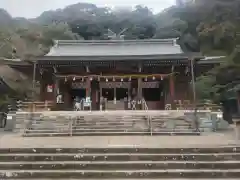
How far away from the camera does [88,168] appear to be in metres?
6.09

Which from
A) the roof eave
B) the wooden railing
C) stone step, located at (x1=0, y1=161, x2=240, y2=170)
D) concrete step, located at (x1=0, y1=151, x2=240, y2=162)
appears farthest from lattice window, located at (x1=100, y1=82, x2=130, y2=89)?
stone step, located at (x1=0, y1=161, x2=240, y2=170)

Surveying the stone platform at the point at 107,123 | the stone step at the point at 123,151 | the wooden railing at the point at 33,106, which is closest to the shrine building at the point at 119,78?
the wooden railing at the point at 33,106

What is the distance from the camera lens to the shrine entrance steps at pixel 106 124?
486 inches

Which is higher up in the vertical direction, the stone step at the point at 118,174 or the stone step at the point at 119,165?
the stone step at the point at 119,165

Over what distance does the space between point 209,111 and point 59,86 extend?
10.5m

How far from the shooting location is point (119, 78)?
20.6 metres

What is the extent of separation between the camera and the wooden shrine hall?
62.3 ft

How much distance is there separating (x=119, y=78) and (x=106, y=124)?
747 cm

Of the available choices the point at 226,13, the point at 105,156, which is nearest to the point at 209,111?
the point at 105,156

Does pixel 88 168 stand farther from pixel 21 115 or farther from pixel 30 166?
pixel 21 115

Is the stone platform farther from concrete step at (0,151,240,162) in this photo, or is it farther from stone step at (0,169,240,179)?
stone step at (0,169,240,179)

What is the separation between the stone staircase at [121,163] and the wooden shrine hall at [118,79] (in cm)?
1245

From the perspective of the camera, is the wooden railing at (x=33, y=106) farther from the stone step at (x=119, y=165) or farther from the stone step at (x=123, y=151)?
the stone step at (x=119, y=165)

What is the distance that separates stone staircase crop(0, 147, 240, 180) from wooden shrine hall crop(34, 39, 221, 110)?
490 inches
